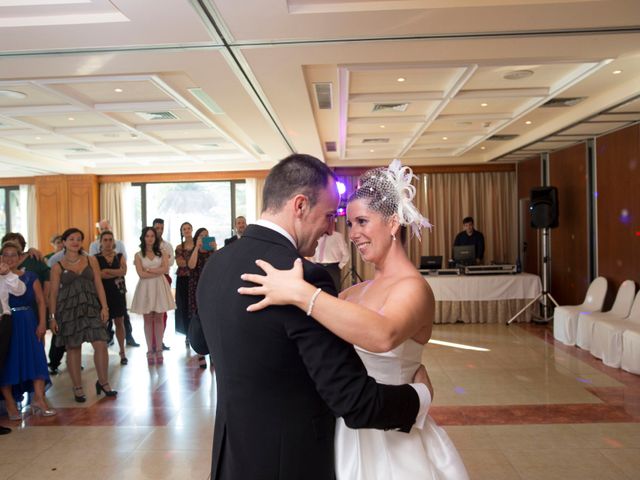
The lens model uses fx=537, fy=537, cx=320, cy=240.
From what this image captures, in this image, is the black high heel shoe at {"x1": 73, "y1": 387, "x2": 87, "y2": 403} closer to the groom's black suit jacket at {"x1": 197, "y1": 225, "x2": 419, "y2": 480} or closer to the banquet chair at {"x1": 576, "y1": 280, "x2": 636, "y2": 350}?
the groom's black suit jacket at {"x1": 197, "y1": 225, "x2": 419, "y2": 480}

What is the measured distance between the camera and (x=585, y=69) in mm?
5285

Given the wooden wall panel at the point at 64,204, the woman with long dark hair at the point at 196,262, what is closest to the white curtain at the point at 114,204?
the wooden wall panel at the point at 64,204

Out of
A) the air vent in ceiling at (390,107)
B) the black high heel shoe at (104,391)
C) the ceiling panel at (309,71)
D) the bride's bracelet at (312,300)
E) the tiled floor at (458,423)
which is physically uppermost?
Result: the air vent in ceiling at (390,107)

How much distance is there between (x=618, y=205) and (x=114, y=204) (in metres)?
10.9

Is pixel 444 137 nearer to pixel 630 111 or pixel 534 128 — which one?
pixel 534 128

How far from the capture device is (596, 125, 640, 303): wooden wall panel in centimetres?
696

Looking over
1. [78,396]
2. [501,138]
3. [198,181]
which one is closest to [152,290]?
[78,396]

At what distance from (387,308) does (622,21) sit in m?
3.53

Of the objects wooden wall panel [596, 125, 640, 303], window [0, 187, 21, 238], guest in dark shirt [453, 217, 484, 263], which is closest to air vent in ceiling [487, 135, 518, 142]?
wooden wall panel [596, 125, 640, 303]

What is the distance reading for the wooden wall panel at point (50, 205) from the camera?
12.8 metres

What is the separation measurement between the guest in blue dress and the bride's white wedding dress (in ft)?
12.8

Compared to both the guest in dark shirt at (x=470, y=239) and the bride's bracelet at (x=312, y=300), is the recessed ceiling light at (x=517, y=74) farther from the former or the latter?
the guest in dark shirt at (x=470, y=239)

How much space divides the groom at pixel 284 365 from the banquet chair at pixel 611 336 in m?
5.54

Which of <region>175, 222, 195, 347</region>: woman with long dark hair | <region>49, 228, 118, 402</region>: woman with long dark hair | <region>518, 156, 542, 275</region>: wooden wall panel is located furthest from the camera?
<region>518, 156, 542, 275</region>: wooden wall panel
